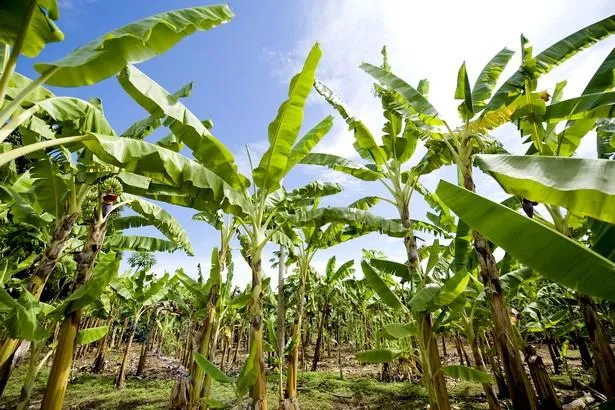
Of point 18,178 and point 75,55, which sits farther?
point 18,178

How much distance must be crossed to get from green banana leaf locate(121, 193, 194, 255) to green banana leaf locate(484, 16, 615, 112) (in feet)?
20.9

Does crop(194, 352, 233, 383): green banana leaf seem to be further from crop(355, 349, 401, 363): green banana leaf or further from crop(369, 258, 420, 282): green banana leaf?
crop(369, 258, 420, 282): green banana leaf

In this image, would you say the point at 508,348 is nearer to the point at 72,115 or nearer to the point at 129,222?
the point at 72,115

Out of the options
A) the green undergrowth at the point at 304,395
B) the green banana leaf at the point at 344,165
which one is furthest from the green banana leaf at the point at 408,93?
the green undergrowth at the point at 304,395

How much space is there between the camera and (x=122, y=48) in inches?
119

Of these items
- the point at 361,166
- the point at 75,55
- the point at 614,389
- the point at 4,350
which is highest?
the point at 361,166

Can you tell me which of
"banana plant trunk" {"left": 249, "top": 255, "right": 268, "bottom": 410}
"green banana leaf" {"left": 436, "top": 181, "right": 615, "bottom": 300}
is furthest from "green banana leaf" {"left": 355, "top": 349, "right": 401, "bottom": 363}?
"green banana leaf" {"left": 436, "top": 181, "right": 615, "bottom": 300}

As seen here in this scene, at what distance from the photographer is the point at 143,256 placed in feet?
74.5

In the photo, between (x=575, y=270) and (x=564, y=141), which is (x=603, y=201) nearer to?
(x=575, y=270)

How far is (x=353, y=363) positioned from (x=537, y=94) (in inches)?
927

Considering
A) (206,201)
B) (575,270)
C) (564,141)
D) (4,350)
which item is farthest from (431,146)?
(4,350)

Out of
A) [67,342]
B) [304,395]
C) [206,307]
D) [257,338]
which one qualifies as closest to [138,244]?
[206,307]

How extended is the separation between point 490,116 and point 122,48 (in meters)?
5.74

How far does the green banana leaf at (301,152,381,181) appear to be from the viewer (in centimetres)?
693
